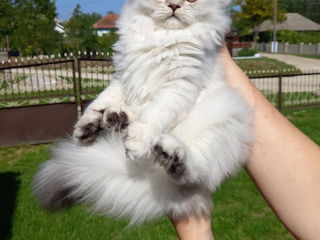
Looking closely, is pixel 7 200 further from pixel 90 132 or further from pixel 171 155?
pixel 171 155

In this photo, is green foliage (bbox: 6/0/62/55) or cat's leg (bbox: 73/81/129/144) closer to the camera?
cat's leg (bbox: 73/81/129/144)

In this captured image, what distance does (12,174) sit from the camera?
616cm

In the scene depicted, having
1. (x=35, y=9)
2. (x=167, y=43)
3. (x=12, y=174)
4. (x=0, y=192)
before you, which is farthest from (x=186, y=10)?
(x=35, y=9)

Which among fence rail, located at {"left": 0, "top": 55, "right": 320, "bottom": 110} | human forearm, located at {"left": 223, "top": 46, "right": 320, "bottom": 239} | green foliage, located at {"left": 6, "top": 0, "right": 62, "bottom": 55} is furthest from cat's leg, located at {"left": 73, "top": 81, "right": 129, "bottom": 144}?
green foliage, located at {"left": 6, "top": 0, "right": 62, "bottom": 55}

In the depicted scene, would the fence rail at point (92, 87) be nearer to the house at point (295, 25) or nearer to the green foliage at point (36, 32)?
the green foliage at point (36, 32)

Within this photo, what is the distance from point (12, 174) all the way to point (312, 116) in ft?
24.3

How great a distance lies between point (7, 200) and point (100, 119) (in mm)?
3979

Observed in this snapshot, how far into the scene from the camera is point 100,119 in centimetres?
190

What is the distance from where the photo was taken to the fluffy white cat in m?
1.67

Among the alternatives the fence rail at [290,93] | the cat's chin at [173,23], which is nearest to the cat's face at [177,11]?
the cat's chin at [173,23]

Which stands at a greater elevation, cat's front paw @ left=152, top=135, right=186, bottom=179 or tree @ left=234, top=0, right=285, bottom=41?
tree @ left=234, top=0, right=285, bottom=41

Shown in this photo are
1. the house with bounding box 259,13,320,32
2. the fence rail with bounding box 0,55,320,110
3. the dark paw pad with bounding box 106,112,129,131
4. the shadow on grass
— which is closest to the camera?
the dark paw pad with bounding box 106,112,129,131

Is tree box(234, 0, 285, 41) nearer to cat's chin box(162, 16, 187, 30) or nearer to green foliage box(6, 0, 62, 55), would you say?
green foliage box(6, 0, 62, 55)

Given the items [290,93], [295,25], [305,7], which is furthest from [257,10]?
[305,7]
